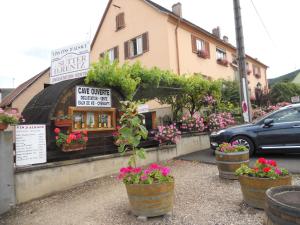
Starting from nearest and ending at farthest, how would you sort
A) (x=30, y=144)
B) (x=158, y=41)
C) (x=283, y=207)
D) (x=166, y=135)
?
(x=283, y=207) → (x=30, y=144) → (x=166, y=135) → (x=158, y=41)

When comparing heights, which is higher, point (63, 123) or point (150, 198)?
point (63, 123)

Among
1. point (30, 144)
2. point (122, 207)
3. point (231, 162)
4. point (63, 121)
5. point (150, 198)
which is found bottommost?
point (122, 207)

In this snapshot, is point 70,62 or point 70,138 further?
point 70,62

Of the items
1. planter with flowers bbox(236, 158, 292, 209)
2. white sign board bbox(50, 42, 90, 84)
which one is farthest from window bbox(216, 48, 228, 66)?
planter with flowers bbox(236, 158, 292, 209)

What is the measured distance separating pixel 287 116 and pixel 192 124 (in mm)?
3424

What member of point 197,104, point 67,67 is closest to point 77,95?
point 67,67

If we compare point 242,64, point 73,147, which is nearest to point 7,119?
point 73,147

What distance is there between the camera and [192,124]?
10898mm

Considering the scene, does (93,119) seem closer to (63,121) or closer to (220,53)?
(63,121)

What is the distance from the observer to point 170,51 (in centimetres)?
1714

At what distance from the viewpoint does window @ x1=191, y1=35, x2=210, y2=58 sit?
1959 cm

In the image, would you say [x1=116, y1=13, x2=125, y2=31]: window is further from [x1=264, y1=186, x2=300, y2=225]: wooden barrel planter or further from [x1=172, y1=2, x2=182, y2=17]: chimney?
[x1=264, y1=186, x2=300, y2=225]: wooden barrel planter

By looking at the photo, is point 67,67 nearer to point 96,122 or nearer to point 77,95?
point 77,95

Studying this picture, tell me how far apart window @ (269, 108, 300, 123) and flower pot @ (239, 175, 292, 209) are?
4.48 meters
